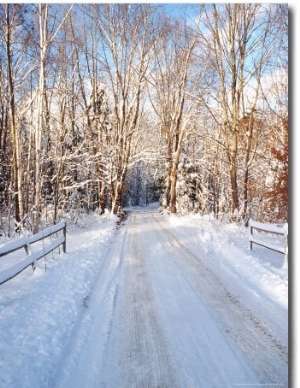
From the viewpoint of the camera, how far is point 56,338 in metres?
3.54

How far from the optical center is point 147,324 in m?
3.94

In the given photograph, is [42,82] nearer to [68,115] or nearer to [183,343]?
[183,343]

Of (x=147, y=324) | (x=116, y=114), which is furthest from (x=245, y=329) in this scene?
(x=116, y=114)

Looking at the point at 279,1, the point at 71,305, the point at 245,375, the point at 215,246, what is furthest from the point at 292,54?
the point at 215,246

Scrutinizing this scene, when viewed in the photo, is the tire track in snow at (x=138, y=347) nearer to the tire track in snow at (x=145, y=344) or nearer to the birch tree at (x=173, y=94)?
the tire track in snow at (x=145, y=344)

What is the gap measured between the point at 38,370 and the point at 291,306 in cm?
246

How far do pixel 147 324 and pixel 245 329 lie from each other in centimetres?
124

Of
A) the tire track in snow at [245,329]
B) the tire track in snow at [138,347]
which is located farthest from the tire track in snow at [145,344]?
the tire track in snow at [245,329]

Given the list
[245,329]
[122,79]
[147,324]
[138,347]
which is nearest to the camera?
[138,347]

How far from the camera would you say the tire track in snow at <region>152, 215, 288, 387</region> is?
2.89 meters

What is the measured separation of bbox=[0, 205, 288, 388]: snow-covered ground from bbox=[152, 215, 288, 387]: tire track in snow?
0.01 m

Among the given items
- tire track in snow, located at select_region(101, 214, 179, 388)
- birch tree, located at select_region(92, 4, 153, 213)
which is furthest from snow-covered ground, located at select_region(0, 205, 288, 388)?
birch tree, located at select_region(92, 4, 153, 213)

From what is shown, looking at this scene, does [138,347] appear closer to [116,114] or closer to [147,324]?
[147,324]

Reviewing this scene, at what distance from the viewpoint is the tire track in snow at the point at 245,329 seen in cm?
289
